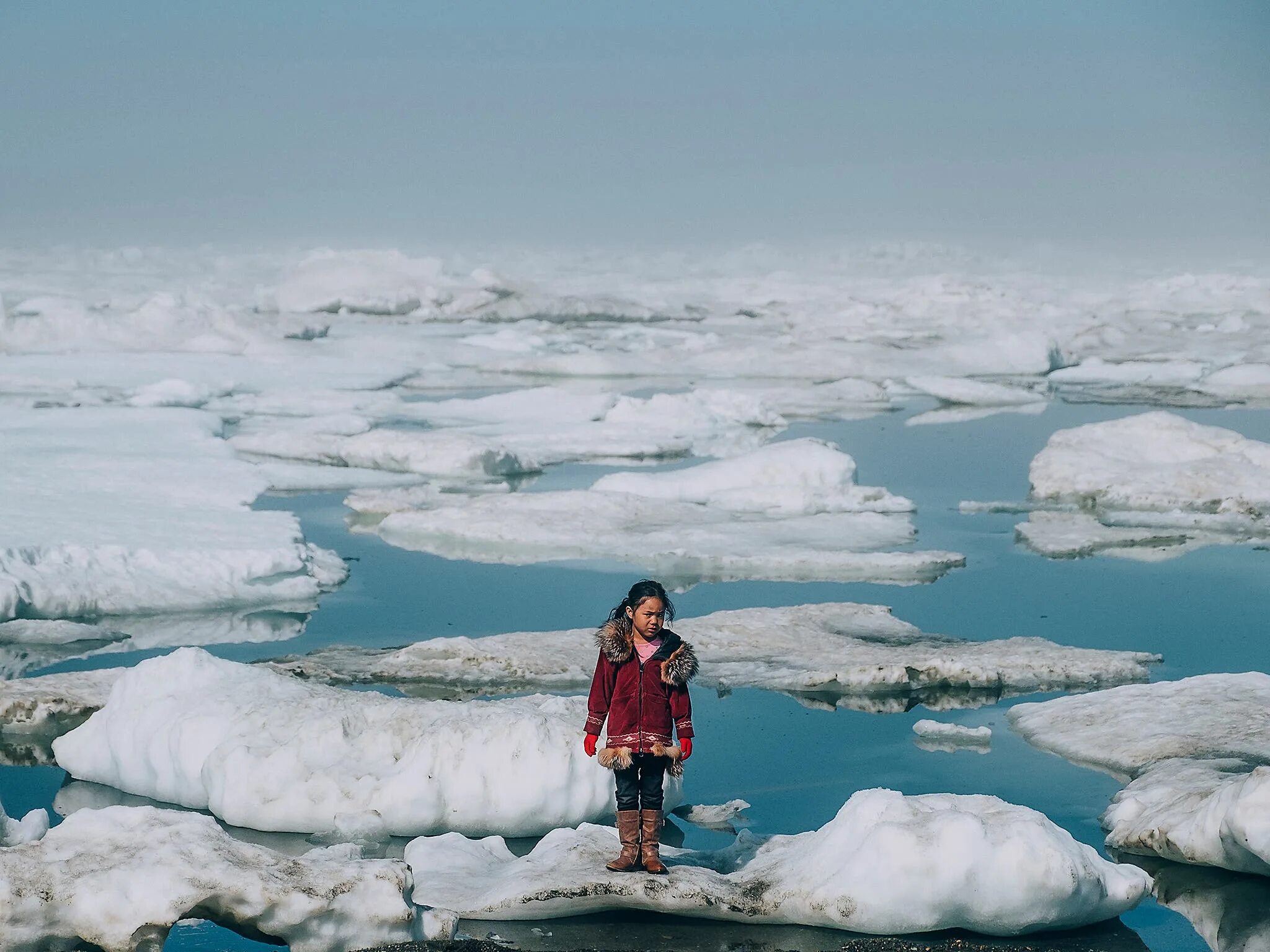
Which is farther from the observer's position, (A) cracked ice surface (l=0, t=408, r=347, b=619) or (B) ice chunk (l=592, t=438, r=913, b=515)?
(B) ice chunk (l=592, t=438, r=913, b=515)

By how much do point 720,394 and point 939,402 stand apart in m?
3.35

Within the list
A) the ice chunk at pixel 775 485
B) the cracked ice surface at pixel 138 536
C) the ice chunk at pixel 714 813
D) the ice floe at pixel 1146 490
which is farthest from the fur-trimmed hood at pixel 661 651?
the ice chunk at pixel 775 485

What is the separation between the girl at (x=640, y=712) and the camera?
3684 mm

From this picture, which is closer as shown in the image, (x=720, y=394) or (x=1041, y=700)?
(x=1041, y=700)

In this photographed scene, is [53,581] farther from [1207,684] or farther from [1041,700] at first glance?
[1207,684]

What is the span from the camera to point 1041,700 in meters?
6.04

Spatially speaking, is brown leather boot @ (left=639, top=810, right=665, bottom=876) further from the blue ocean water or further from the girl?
the blue ocean water

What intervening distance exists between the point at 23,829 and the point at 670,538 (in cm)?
546

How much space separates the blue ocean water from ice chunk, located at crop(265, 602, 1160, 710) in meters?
0.22

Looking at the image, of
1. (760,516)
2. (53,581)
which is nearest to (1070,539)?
(760,516)

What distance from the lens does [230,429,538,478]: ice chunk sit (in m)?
11.2

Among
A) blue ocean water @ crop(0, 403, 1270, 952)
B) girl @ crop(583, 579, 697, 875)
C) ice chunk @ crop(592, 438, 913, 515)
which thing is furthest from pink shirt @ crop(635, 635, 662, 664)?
ice chunk @ crop(592, 438, 913, 515)

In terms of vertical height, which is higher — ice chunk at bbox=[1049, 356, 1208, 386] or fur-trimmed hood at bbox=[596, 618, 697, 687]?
ice chunk at bbox=[1049, 356, 1208, 386]

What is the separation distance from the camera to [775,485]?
1015 cm
